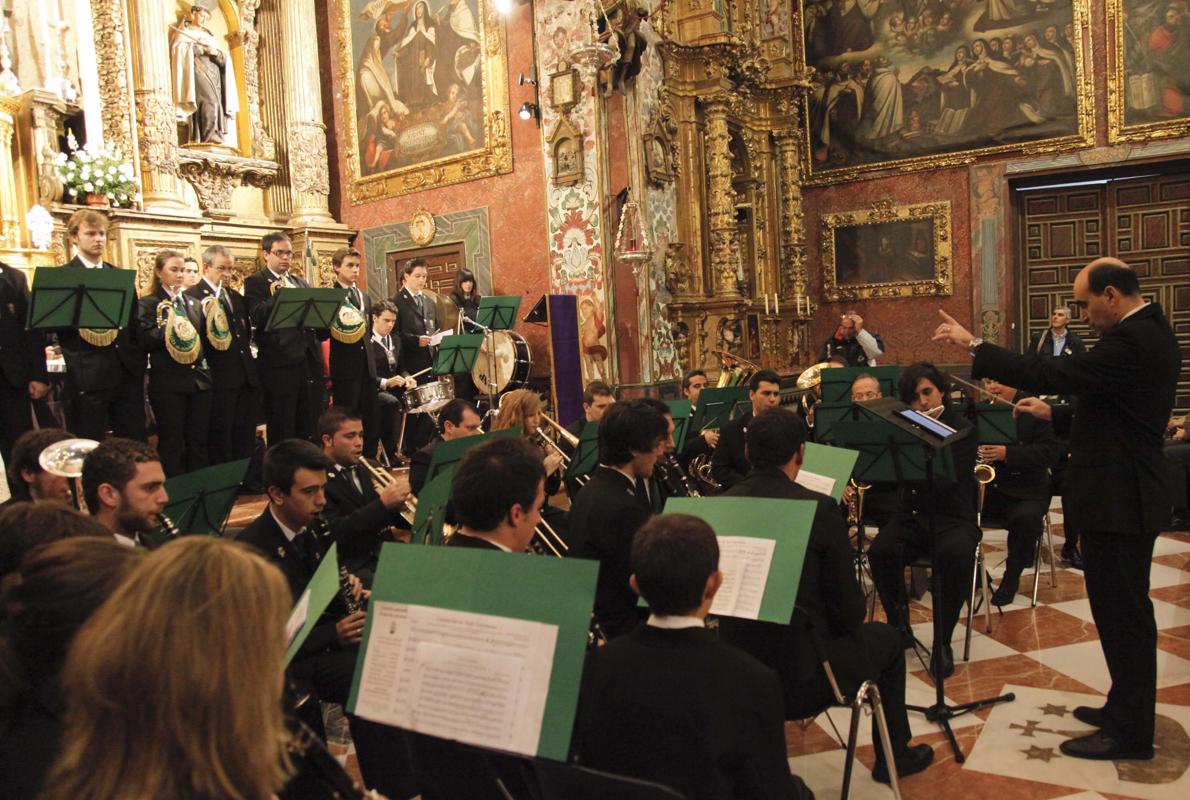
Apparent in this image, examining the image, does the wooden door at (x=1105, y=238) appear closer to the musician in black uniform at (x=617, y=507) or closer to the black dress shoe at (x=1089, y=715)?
the black dress shoe at (x=1089, y=715)

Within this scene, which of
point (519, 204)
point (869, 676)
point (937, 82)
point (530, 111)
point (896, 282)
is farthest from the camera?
point (896, 282)

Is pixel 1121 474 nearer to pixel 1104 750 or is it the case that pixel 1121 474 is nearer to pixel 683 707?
pixel 1104 750

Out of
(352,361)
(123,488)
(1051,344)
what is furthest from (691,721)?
(1051,344)

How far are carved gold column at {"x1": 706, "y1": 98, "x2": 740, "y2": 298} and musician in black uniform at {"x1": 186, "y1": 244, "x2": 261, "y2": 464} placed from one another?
540 centimetres

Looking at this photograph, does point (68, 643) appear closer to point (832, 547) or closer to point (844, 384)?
point (832, 547)

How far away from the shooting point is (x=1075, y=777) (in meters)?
3.49

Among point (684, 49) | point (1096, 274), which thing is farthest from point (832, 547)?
point (684, 49)

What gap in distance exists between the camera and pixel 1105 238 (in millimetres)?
11812

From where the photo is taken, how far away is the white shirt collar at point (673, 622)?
2117 millimetres

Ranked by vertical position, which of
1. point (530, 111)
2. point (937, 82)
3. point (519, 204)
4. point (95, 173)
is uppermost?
point (937, 82)

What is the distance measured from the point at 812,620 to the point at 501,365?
7.07m

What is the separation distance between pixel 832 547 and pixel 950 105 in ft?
35.5

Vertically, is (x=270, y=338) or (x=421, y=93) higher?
(x=421, y=93)

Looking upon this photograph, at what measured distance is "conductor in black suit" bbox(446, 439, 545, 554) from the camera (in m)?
2.74
